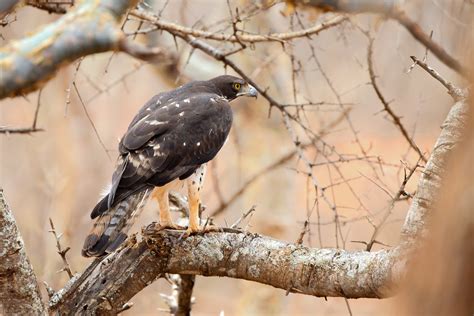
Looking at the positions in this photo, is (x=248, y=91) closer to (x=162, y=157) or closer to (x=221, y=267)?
(x=162, y=157)

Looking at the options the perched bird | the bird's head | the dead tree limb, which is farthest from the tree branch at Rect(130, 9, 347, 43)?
the dead tree limb

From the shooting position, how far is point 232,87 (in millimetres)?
6168

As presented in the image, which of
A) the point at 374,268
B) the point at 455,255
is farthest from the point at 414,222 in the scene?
the point at 455,255

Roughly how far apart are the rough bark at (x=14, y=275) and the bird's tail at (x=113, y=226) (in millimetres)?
592

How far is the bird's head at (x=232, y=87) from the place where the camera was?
6.11 m

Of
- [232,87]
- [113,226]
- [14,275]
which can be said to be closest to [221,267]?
[113,226]

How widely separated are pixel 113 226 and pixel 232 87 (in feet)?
6.85

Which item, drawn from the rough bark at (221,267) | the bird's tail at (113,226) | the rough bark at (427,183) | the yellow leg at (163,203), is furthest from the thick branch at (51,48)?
the yellow leg at (163,203)

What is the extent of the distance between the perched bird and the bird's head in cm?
42

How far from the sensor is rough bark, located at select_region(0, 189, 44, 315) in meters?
3.50

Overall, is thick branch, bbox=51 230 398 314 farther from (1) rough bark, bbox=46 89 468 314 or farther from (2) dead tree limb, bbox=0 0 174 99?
(2) dead tree limb, bbox=0 0 174 99

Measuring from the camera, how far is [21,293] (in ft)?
12.0

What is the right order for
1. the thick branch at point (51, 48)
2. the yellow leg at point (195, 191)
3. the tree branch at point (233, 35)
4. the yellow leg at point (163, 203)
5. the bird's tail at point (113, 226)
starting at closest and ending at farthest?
the thick branch at point (51, 48)
the bird's tail at point (113, 226)
the yellow leg at point (195, 191)
the yellow leg at point (163, 203)
the tree branch at point (233, 35)

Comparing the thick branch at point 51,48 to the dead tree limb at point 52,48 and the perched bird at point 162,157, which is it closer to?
the dead tree limb at point 52,48
